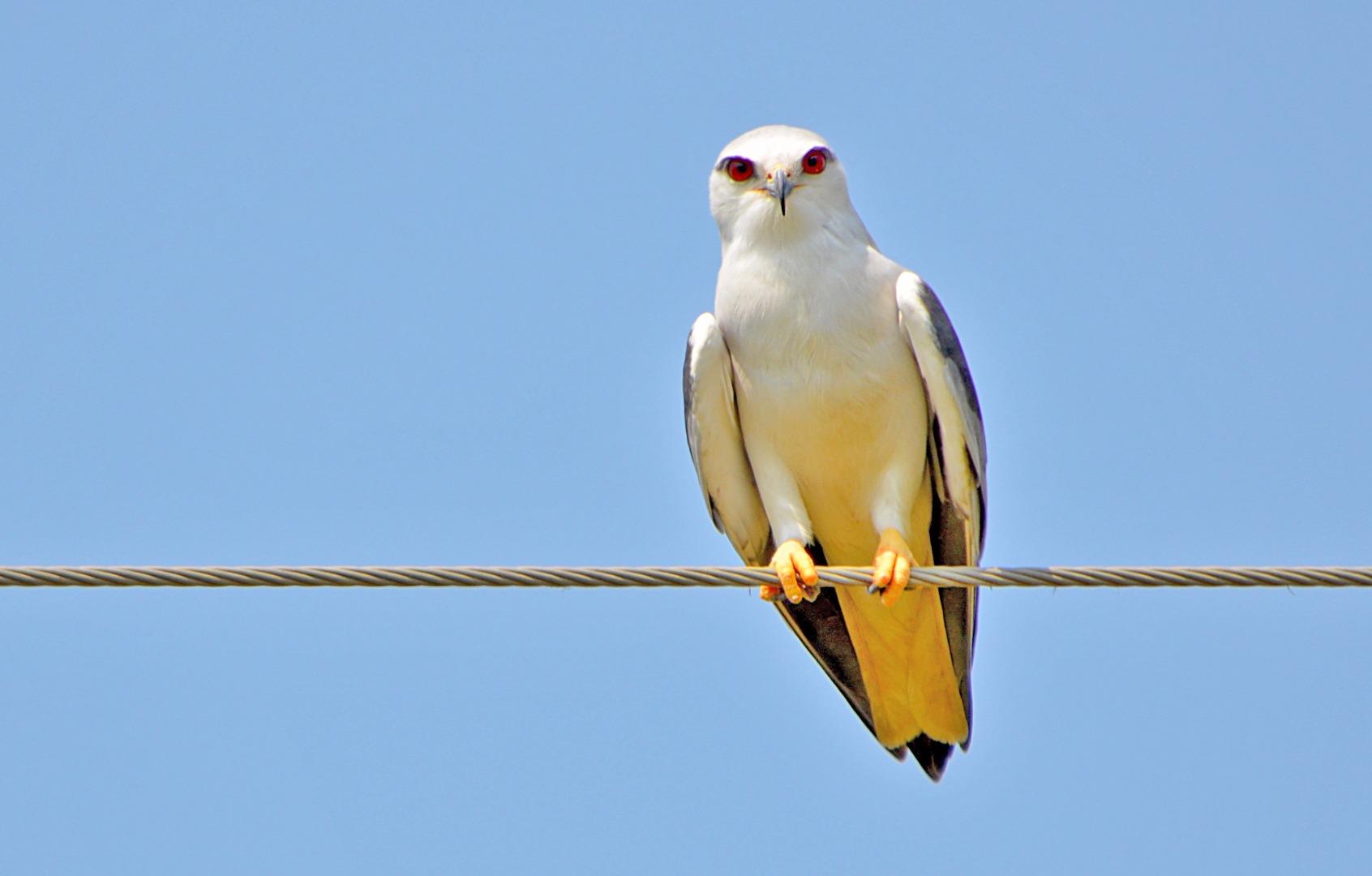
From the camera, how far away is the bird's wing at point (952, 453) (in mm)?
6543

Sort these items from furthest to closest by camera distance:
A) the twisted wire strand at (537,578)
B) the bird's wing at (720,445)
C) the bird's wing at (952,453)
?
1. the bird's wing at (720,445)
2. the bird's wing at (952,453)
3. the twisted wire strand at (537,578)

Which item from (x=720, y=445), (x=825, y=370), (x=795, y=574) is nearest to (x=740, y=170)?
(x=825, y=370)

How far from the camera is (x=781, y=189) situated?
266 inches

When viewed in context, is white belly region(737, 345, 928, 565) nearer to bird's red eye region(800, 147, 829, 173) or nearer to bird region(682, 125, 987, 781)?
bird region(682, 125, 987, 781)

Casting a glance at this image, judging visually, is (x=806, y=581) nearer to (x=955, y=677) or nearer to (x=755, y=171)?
(x=955, y=677)

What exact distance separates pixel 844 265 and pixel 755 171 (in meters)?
0.60

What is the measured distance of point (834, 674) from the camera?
7332 millimetres

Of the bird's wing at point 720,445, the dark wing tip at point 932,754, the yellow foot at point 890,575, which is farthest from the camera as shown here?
the dark wing tip at point 932,754

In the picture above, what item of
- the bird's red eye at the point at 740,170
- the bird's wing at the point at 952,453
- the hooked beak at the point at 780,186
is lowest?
the bird's wing at the point at 952,453

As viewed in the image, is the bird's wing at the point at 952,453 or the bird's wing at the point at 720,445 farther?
the bird's wing at the point at 720,445

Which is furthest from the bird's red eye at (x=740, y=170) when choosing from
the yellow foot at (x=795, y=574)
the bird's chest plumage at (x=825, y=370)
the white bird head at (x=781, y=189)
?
the yellow foot at (x=795, y=574)

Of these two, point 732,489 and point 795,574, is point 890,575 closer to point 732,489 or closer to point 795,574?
point 795,574

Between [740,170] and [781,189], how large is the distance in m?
0.31

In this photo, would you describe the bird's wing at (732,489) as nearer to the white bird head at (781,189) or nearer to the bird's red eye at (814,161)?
the white bird head at (781,189)
